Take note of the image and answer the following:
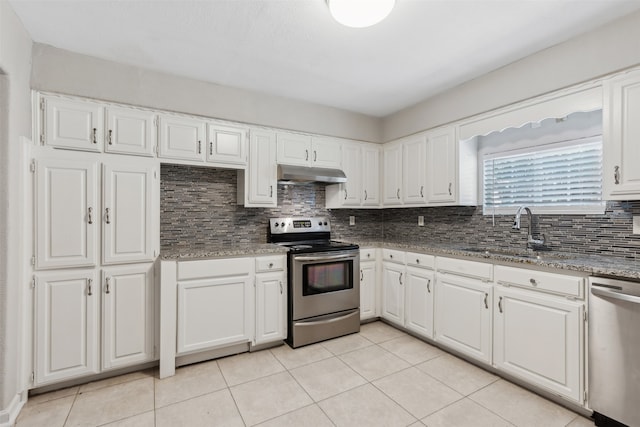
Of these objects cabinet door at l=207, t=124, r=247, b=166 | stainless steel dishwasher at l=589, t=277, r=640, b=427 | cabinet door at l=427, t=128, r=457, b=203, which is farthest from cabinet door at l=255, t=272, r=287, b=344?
stainless steel dishwasher at l=589, t=277, r=640, b=427

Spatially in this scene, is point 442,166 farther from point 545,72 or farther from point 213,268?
point 213,268

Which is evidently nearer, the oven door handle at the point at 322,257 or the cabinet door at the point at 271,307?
the cabinet door at the point at 271,307

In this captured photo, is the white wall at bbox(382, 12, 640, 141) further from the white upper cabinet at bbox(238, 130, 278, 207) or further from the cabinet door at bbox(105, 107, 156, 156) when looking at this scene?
the cabinet door at bbox(105, 107, 156, 156)

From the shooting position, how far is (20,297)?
199 centimetres

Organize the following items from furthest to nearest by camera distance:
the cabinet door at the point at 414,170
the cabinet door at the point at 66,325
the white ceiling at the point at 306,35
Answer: the cabinet door at the point at 414,170
the cabinet door at the point at 66,325
the white ceiling at the point at 306,35

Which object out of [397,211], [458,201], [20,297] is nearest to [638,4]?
[458,201]

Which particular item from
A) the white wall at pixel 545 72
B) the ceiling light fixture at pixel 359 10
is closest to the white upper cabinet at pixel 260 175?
the ceiling light fixture at pixel 359 10

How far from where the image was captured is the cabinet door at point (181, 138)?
2.59 m

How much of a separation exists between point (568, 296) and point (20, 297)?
3441 millimetres

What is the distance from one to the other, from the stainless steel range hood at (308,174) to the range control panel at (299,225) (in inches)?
17.4

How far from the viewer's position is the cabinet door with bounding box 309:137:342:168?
340 centimetres

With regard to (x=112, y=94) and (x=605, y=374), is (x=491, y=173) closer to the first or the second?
(x=605, y=374)

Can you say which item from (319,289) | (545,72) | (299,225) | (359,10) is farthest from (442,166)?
(359,10)

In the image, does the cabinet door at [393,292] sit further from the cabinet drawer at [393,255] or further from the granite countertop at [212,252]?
the granite countertop at [212,252]
